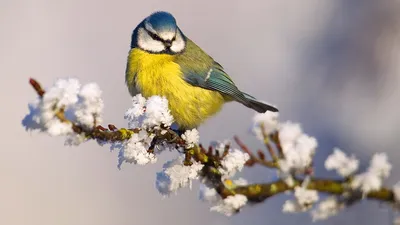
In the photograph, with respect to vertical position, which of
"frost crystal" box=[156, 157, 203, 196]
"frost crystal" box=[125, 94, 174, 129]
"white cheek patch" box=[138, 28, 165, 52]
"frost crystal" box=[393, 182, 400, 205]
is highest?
"white cheek patch" box=[138, 28, 165, 52]

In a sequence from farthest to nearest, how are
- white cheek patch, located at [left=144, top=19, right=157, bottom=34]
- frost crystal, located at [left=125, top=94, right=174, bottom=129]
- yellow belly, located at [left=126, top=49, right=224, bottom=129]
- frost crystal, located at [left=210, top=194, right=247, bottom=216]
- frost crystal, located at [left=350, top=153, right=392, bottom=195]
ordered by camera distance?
white cheek patch, located at [left=144, top=19, right=157, bottom=34] → yellow belly, located at [left=126, top=49, right=224, bottom=129] → frost crystal, located at [left=125, top=94, right=174, bottom=129] → frost crystal, located at [left=210, top=194, right=247, bottom=216] → frost crystal, located at [left=350, top=153, right=392, bottom=195]

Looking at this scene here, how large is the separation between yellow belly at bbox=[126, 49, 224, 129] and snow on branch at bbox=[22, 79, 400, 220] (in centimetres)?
73

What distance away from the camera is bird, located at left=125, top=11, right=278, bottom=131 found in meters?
1.66

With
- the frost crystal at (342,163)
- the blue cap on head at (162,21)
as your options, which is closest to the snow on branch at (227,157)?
the frost crystal at (342,163)

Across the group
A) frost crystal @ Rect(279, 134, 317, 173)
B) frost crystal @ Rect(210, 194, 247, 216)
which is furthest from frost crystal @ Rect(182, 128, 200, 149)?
frost crystal @ Rect(279, 134, 317, 173)

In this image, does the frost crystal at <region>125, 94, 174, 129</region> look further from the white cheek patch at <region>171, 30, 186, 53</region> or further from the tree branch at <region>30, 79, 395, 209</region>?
the white cheek patch at <region>171, 30, 186, 53</region>

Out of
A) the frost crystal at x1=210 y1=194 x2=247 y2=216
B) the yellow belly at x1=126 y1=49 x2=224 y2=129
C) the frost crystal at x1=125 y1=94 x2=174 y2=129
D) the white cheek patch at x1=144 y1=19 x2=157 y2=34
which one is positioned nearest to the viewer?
the frost crystal at x1=210 y1=194 x2=247 y2=216

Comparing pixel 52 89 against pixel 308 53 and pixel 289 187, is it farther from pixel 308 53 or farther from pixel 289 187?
pixel 308 53

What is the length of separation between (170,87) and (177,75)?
6cm

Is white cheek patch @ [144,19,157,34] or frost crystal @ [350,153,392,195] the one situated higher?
A: white cheek patch @ [144,19,157,34]

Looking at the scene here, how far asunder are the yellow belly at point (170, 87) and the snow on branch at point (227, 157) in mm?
734

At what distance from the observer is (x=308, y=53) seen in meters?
4.65

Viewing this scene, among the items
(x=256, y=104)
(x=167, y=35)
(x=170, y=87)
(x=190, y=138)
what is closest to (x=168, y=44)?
(x=167, y=35)

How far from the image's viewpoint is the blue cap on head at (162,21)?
1.71m
